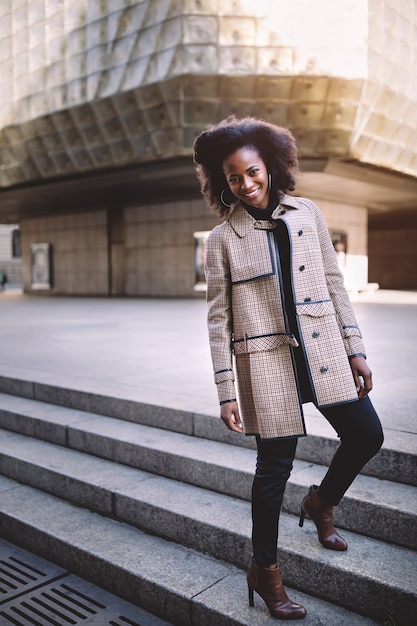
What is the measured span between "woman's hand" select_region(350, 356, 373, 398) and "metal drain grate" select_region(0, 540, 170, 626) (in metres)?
1.50

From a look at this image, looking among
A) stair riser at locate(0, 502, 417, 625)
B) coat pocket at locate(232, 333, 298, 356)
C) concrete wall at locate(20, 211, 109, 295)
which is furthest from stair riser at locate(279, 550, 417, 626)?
concrete wall at locate(20, 211, 109, 295)

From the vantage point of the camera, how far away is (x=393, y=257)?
105 ft

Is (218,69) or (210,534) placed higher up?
(218,69)

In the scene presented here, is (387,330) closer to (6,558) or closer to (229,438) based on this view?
(229,438)

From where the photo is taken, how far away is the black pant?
7.27 ft

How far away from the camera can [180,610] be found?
103 inches

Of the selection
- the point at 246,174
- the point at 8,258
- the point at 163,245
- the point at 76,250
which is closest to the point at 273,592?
the point at 246,174

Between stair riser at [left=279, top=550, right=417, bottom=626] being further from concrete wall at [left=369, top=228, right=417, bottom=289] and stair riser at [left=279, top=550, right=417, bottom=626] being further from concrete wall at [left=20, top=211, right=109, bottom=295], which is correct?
concrete wall at [left=369, top=228, right=417, bottom=289]

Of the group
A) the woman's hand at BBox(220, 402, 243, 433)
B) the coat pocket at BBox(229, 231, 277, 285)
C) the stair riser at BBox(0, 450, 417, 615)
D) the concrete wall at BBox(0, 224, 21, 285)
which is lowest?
the stair riser at BBox(0, 450, 417, 615)

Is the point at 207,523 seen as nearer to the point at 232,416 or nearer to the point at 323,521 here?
the point at 323,521

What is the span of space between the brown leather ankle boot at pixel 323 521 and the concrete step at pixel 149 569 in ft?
0.44

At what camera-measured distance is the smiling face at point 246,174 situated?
223cm

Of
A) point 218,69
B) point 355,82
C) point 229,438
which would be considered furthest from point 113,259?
point 229,438

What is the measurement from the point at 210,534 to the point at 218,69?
571 inches
